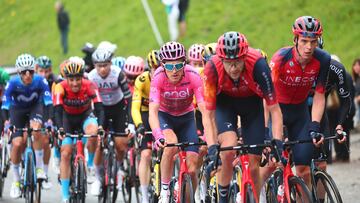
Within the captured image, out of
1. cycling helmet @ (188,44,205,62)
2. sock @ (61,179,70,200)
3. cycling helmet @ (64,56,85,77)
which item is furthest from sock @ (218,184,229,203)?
cycling helmet @ (64,56,85,77)

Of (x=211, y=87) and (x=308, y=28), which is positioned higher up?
(x=308, y=28)

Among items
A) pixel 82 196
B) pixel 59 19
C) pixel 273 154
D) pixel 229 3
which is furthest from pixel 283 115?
pixel 59 19

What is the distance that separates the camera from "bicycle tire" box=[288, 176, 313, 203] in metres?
8.91

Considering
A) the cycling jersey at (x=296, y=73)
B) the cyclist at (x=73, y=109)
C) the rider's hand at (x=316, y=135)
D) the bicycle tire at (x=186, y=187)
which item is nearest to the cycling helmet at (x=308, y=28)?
the cycling jersey at (x=296, y=73)

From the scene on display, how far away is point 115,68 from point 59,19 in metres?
20.3

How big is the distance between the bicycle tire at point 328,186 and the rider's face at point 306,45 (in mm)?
1193

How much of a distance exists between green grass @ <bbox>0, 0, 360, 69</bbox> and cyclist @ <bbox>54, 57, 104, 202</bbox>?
13.3m

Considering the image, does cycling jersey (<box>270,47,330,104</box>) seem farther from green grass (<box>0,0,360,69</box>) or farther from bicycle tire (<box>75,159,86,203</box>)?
green grass (<box>0,0,360,69</box>)

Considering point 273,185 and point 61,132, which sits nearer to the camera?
point 273,185

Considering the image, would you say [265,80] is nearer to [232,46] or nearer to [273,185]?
[232,46]

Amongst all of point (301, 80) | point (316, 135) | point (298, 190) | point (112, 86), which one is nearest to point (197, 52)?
point (112, 86)

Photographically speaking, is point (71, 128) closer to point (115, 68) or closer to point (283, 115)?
point (115, 68)

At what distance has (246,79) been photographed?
388 inches

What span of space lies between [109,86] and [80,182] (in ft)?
6.92
